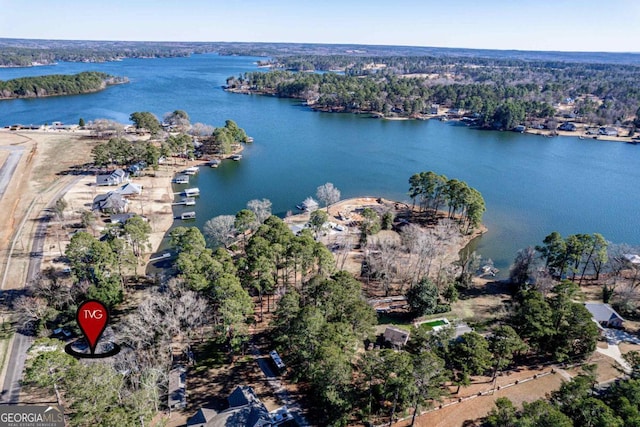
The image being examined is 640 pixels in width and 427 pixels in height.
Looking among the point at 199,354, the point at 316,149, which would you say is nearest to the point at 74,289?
the point at 199,354

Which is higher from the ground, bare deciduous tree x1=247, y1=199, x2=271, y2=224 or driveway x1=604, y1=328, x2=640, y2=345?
bare deciduous tree x1=247, y1=199, x2=271, y2=224

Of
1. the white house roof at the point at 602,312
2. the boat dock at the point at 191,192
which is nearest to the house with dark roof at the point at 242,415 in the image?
the white house roof at the point at 602,312

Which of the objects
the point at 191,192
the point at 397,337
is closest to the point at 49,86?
the point at 191,192

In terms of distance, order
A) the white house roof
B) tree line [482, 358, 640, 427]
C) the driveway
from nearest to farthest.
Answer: tree line [482, 358, 640, 427]
the driveway
the white house roof

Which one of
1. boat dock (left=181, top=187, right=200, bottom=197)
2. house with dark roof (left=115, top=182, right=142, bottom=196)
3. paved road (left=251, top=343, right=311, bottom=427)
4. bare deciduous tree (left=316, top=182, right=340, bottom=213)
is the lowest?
paved road (left=251, top=343, right=311, bottom=427)

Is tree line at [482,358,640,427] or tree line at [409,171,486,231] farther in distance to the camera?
tree line at [409,171,486,231]

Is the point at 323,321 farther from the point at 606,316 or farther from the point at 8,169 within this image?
the point at 8,169

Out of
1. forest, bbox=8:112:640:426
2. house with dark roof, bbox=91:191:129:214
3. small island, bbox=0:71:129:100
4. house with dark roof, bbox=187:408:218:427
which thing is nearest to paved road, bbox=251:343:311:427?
forest, bbox=8:112:640:426

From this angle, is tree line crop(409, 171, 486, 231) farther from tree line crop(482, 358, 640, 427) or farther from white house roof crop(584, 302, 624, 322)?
tree line crop(482, 358, 640, 427)
